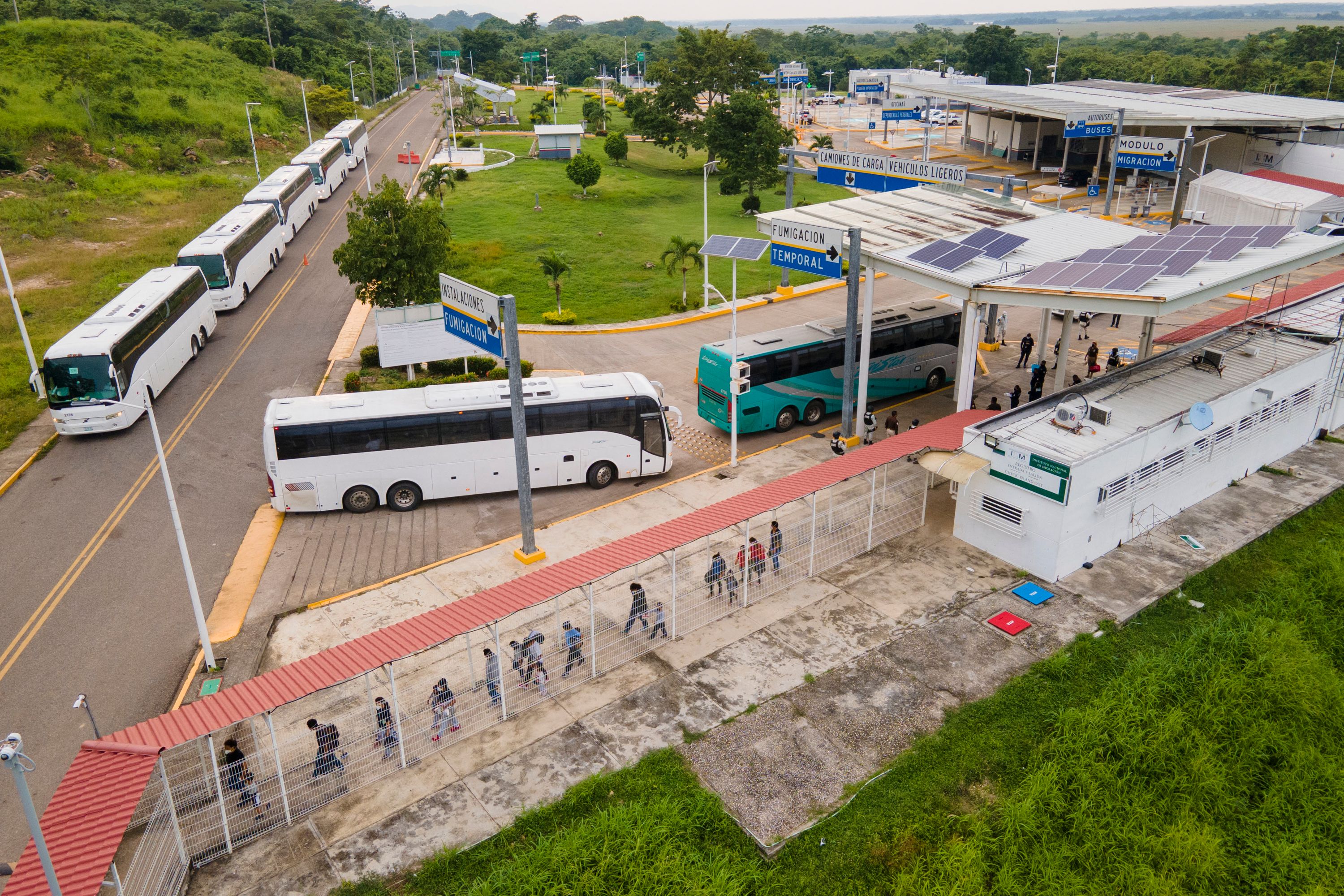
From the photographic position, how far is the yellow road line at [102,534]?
17172mm

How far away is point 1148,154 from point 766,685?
4149 centimetres

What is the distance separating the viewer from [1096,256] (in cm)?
2166

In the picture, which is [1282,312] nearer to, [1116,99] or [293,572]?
[293,572]

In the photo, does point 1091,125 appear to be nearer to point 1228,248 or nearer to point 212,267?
point 1228,248

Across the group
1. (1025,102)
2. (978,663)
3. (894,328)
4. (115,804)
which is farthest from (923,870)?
(1025,102)

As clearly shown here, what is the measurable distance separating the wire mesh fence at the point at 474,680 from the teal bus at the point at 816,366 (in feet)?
17.4

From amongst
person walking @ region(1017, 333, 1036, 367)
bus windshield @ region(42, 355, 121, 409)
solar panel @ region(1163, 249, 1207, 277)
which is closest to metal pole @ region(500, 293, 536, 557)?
bus windshield @ region(42, 355, 121, 409)

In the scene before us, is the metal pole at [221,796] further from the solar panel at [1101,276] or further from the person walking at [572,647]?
the solar panel at [1101,276]

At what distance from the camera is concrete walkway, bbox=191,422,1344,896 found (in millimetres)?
12773

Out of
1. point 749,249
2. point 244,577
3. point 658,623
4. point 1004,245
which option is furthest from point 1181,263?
point 244,577

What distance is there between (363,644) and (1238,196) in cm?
4753

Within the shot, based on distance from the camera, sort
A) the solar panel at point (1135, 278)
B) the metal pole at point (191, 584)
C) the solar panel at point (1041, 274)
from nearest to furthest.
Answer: the metal pole at point (191, 584)
the solar panel at point (1135, 278)
the solar panel at point (1041, 274)

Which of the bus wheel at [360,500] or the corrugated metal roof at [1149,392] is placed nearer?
the corrugated metal roof at [1149,392]

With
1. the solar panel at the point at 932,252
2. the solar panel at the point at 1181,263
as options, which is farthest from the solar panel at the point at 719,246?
the solar panel at the point at 1181,263
